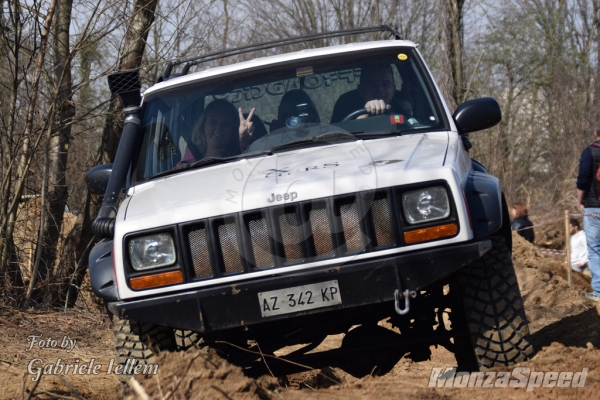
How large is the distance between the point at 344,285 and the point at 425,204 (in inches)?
20.5

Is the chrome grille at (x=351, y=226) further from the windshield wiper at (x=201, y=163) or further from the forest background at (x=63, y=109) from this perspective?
the forest background at (x=63, y=109)

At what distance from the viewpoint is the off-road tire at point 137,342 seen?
412 centimetres

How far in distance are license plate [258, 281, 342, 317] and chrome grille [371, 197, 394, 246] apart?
1.01ft

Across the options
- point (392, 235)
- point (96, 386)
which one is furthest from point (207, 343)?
point (392, 235)

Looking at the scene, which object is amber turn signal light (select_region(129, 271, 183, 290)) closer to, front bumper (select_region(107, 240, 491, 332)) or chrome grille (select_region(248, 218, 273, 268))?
front bumper (select_region(107, 240, 491, 332))

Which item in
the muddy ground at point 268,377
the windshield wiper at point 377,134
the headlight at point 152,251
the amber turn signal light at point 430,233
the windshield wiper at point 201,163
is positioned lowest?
the muddy ground at point 268,377

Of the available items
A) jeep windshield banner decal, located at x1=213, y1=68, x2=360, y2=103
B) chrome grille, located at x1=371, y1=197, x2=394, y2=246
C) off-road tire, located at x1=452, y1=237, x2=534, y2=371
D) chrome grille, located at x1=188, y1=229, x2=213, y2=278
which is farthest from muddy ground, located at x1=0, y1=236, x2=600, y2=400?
jeep windshield banner decal, located at x1=213, y1=68, x2=360, y2=103

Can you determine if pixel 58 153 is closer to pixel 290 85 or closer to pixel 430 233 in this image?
pixel 290 85

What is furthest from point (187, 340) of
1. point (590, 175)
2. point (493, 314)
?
point (590, 175)

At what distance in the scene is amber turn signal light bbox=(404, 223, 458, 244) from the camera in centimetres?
358

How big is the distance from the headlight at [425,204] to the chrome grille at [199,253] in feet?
3.09

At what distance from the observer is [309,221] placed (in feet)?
11.8

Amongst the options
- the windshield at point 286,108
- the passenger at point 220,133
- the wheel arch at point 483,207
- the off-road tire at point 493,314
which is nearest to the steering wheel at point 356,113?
the windshield at point 286,108

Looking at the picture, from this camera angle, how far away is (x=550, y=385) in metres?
3.50
